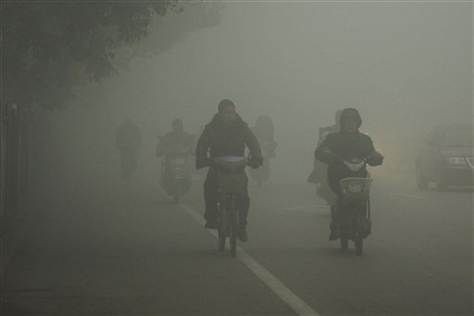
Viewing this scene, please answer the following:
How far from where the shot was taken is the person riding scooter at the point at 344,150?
48.2 ft

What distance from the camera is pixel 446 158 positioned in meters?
27.6

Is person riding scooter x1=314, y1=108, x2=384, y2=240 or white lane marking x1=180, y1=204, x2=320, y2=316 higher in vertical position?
person riding scooter x1=314, y1=108, x2=384, y2=240

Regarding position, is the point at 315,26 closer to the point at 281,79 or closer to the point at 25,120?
the point at 281,79

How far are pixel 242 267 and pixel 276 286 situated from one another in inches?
64.0

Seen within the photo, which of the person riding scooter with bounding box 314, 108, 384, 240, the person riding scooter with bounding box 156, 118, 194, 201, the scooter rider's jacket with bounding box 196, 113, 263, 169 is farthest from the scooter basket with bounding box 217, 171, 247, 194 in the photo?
the person riding scooter with bounding box 156, 118, 194, 201

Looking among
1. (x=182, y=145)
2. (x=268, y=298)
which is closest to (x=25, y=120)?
(x=182, y=145)

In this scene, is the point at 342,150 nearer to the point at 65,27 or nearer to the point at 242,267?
the point at 242,267

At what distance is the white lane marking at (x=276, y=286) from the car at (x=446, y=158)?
534 inches

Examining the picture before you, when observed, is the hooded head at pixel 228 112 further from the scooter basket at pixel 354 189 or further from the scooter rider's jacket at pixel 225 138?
the scooter basket at pixel 354 189

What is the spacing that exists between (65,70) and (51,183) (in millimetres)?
3151

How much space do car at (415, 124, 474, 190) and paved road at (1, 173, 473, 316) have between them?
5946mm

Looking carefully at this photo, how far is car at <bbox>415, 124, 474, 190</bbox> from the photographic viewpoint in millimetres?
27516

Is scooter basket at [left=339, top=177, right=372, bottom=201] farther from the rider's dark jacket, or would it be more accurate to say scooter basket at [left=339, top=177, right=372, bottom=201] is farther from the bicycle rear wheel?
the bicycle rear wheel

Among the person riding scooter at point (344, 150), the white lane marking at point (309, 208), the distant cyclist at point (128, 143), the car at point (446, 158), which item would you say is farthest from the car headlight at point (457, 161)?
the person riding scooter at point (344, 150)
